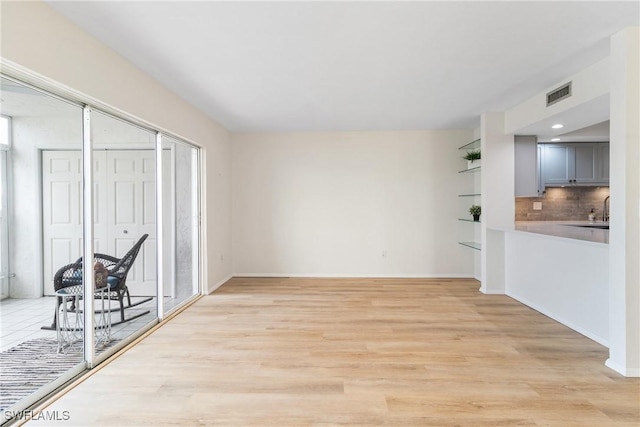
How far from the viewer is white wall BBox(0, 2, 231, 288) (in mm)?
1906

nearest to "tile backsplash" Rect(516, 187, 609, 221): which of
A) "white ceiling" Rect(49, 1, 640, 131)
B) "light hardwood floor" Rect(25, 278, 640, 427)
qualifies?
"white ceiling" Rect(49, 1, 640, 131)

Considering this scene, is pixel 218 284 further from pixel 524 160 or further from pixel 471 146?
pixel 524 160

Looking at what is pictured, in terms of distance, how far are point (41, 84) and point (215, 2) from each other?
127cm

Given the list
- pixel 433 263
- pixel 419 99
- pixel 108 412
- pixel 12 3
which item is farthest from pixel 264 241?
pixel 12 3

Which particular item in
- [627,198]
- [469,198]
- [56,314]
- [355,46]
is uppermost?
[355,46]

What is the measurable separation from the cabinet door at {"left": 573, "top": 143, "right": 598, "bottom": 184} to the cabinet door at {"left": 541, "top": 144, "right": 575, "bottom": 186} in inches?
3.1

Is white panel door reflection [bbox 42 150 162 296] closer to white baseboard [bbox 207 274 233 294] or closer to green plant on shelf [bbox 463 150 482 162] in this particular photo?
white baseboard [bbox 207 274 233 294]

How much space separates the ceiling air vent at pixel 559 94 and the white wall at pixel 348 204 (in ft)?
7.03

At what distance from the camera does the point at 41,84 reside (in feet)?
7.05

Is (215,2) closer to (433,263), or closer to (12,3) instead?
(12,3)

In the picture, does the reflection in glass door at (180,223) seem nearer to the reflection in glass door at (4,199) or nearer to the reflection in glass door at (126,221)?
the reflection in glass door at (126,221)

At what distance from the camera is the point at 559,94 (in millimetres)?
3488

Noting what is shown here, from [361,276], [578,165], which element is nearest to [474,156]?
[578,165]

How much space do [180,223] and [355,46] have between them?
327cm
